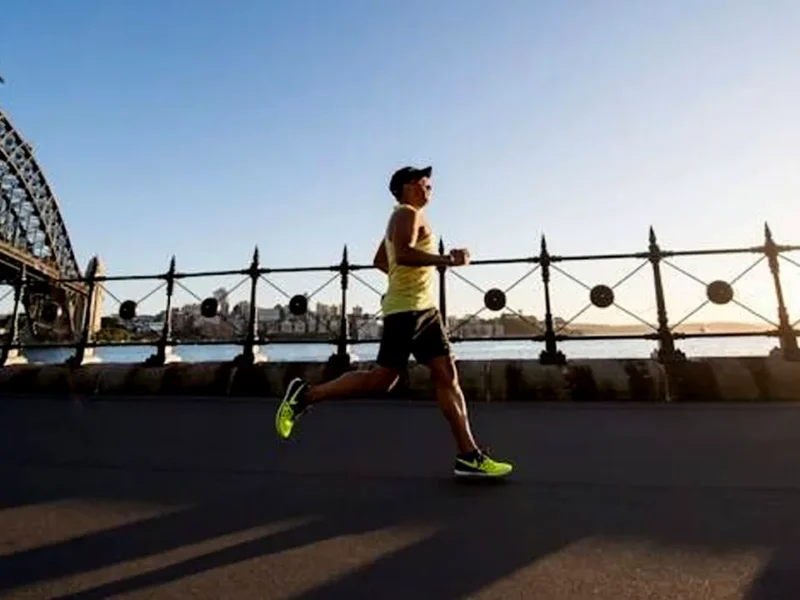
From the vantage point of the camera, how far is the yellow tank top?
124 inches

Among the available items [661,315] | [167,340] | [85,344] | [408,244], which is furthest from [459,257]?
[85,344]

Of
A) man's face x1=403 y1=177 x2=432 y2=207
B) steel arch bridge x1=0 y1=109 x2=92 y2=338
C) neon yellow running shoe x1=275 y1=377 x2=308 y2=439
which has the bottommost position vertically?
neon yellow running shoe x1=275 y1=377 x2=308 y2=439

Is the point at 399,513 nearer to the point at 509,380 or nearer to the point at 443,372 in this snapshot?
the point at 443,372

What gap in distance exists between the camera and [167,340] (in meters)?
7.08

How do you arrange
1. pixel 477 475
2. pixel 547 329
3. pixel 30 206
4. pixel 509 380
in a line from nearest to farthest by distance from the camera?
1. pixel 477 475
2. pixel 509 380
3. pixel 547 329
4. pixel 30 206

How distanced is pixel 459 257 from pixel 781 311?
15.6 feet

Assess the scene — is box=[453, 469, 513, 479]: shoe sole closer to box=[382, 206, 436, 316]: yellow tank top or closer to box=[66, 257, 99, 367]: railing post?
box=[382, 206, 436, 316]: yellow tank top

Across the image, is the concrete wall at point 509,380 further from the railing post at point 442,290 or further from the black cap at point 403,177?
the black cap at point 403,177

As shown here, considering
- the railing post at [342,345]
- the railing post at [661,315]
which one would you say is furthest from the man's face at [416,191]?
the railing post at [661,315]

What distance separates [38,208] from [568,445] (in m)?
85.5

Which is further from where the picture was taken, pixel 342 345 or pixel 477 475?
pixel 342 345

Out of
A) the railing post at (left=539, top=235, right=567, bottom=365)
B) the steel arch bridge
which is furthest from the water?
the steel arch bridge

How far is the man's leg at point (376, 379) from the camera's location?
3.10 meters

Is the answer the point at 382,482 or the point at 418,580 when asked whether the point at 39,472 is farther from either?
the point at 418,580
